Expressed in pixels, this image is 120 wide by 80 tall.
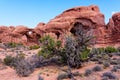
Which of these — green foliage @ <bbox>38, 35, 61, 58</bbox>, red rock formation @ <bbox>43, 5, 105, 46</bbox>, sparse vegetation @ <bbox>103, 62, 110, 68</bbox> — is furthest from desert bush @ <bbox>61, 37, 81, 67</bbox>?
red rock formation @ <bbox>43, 5, 105, 46</bbox>

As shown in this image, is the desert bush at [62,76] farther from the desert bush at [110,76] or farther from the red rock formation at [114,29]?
the red rock formation at [114,29]

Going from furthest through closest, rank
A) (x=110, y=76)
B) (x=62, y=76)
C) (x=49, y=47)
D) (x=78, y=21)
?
1. (x=78, y=21)
2. (x=49, y=47)
3. (x=62, y=76)
4. (x=110, y=76)

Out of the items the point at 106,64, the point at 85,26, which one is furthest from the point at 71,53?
the point at 85,26

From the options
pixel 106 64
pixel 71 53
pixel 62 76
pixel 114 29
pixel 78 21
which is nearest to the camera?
pixel 62 76

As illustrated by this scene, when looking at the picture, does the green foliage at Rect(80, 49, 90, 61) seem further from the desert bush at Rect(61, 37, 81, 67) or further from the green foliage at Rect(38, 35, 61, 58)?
the green foliage at Rect(38, 35, 61, 58)

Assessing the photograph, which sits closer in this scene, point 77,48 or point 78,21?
point 77,48

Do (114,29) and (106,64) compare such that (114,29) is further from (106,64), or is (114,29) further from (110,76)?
(110,76)

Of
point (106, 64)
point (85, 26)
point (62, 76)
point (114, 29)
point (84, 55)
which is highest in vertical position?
point (85, 26)

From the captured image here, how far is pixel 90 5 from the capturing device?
35.1 m

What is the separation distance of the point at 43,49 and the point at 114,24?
18724mm

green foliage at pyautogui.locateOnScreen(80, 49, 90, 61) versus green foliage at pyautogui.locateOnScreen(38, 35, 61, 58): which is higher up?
green foliage at pyautogui.locateOnScreen(38, 35, 61, 58)

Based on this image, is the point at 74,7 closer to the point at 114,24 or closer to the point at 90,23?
the point at 90,23

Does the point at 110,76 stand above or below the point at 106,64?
below

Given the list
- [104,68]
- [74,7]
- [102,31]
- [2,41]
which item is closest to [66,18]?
[74,7]
